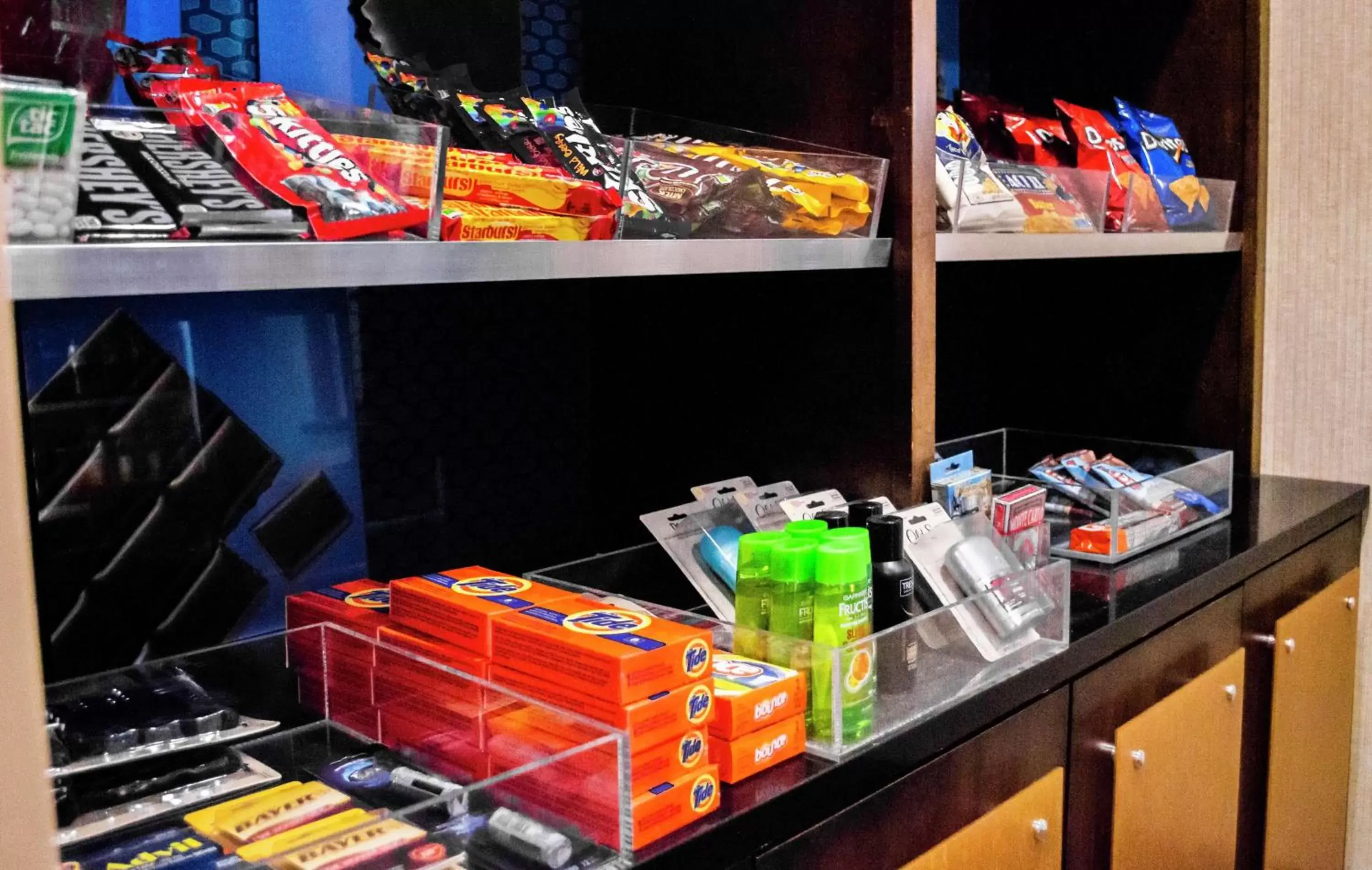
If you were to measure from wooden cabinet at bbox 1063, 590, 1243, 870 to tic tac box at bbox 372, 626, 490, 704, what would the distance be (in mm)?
782

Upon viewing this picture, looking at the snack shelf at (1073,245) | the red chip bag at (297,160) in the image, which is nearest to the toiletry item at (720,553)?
the snack shelf at (1073,245)

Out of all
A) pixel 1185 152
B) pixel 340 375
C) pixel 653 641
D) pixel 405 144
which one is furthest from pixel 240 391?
pixel 1185 152

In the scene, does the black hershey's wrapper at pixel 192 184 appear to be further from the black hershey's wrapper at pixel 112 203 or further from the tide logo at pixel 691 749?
the tide logo at pixel 691 749

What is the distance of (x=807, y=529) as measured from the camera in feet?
4.40

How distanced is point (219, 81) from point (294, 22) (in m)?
0.43

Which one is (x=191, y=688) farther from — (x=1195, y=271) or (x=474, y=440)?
(x=1195, y=271)

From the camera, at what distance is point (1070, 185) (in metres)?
2.02

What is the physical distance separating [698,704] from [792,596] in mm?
221

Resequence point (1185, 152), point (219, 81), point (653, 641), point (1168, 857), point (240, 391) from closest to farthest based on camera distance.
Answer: point (653, 641) < point (219, 81) < point (240, 391) < point (1168, 857) < point (1185, 152)

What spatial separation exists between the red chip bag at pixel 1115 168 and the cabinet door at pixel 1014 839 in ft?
3.39

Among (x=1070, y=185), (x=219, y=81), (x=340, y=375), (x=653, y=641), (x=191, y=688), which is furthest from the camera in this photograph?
→ (x=1070, y=185)

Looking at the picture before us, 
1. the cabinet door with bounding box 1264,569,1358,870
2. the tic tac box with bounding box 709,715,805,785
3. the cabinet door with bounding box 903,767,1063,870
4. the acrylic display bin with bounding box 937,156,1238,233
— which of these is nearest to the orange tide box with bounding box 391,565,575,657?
the tic tac box with bounding box 709,715,805,785

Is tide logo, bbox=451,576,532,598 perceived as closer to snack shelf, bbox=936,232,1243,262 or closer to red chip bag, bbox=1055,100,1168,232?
snack shelf, bbox=936,232,1243,262

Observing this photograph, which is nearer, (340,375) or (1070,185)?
(340,375)
